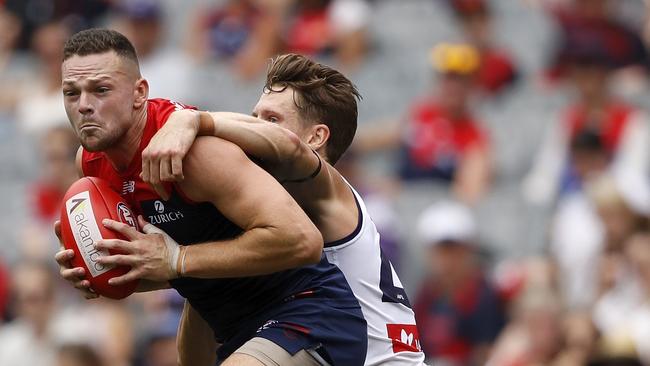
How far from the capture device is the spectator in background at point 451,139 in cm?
1104

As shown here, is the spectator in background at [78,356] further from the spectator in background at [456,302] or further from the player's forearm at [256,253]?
the player's forearm at [256,253]

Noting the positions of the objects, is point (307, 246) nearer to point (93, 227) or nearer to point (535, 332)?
point (93, 227)

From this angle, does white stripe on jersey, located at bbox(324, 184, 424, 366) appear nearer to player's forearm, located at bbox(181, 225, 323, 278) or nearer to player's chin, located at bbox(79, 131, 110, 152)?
player's forearm, located at bbox(181, 225, 323, 278)

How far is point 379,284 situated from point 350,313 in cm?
26

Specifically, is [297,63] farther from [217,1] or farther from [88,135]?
[217,1]

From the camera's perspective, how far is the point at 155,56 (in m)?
12.6

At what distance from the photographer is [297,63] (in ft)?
20.4

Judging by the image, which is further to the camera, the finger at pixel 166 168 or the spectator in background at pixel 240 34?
the spectator in background at pixel 240 34

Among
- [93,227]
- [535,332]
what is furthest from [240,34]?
[93,227]

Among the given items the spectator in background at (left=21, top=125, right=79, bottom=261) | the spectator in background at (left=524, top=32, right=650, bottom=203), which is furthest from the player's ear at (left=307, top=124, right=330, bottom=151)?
the spectator in background at (left=21, top=125, right=79, bottom=261)

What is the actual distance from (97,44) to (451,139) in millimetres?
5795

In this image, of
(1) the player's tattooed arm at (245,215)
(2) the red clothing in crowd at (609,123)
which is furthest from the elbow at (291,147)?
(2) the red clothing in crowd at (609,123)

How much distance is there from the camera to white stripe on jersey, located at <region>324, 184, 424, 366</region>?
6051 mm

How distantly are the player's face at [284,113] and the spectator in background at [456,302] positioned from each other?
Answer: 395 cm
